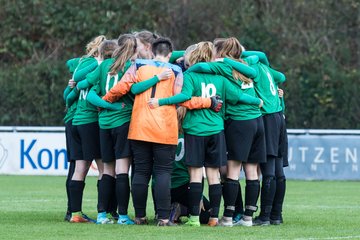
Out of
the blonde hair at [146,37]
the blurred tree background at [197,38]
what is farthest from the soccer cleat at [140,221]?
the blurred tree background at [197,38]

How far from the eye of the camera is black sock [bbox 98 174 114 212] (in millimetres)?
11586

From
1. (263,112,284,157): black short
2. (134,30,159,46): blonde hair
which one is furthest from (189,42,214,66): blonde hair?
(263,112,284,157): black short

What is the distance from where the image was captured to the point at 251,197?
11.5 m

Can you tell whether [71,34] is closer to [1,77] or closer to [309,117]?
[1,77]

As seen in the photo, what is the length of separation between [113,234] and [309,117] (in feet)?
59.6

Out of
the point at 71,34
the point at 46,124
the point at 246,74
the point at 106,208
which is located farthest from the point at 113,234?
the point at 71,34

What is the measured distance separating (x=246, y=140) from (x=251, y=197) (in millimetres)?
615

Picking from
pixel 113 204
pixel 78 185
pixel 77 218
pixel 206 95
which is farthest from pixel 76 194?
pixel 206 95

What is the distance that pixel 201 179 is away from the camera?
11383 millimetres

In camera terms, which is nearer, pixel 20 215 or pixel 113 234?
pixel 113 234

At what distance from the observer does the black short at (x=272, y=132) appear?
11.8 m

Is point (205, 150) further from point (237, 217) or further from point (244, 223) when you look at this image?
point (237, 217)

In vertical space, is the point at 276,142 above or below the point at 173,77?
below

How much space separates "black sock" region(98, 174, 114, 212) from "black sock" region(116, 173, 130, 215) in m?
0.22
